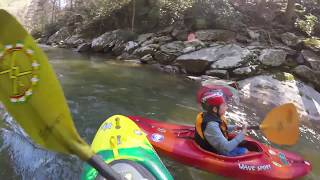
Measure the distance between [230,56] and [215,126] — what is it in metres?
6.76

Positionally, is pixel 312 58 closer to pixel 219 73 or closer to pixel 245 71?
pixel 245 71

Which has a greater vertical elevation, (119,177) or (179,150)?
(119,177)

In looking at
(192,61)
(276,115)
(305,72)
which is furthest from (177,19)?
(276,115)

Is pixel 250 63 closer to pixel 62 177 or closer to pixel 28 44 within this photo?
pixel 62 177

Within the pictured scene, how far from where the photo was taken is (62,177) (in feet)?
15.2

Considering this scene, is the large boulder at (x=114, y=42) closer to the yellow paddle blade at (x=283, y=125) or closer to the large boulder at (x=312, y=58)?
the large boulder at (x=312, y=58)

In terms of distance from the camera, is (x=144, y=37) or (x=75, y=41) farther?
(x=75, y=41)

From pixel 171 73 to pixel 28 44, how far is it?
364 inches

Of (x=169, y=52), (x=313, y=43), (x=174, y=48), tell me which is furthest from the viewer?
(x=174, y=48)

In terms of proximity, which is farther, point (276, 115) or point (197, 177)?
point (276, 115)

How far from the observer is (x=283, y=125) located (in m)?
5.29

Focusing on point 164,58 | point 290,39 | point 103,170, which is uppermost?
point 103,170

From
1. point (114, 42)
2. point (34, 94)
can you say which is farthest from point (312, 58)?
point (34, 94)

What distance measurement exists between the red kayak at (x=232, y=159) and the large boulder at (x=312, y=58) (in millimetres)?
5443
